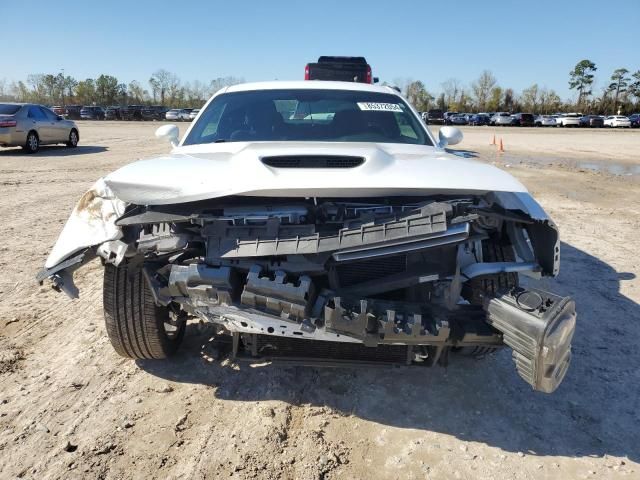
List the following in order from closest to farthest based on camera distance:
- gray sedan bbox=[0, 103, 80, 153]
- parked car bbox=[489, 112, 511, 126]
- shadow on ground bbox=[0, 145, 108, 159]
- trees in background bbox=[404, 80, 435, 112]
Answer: gray sedan bbox=[0, 103, 80, 153] → shadow on ground bbox=[0, 145, 108, 159] → parked car bbox=[489, 112, 511, 126] → trees in background bbox=[404, 80, 435, 112]

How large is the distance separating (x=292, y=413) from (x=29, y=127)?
15503 mm

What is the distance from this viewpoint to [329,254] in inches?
88.4

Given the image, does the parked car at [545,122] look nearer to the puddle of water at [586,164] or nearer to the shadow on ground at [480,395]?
the puddle of water at [586,164]

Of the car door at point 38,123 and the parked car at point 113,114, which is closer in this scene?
the car door at point 38,123

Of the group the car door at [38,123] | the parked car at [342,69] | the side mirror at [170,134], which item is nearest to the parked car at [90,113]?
the car door at [38,123]

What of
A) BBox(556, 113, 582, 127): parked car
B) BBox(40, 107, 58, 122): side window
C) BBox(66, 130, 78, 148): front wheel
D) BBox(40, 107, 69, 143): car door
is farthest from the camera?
BBox(556, 113, 582, 127): parked car

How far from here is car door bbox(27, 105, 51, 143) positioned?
Answer: 14837 mm

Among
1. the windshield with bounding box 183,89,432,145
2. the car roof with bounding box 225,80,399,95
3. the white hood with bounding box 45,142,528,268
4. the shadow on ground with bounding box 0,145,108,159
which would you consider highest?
the car roof with bounding box 225,80,399,95

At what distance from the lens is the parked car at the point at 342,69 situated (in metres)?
13.7

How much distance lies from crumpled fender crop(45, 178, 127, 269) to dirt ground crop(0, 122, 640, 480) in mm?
850

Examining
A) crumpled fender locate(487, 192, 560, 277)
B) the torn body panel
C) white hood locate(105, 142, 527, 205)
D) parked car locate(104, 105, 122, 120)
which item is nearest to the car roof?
white hood locate(105, 142, 527, 205)

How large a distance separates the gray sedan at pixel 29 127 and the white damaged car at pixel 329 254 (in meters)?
14.2

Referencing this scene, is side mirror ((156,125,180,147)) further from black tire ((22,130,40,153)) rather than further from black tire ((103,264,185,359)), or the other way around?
black tire ((22,130,40,153))

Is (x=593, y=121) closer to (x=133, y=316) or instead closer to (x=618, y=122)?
(x=618, y=122)
